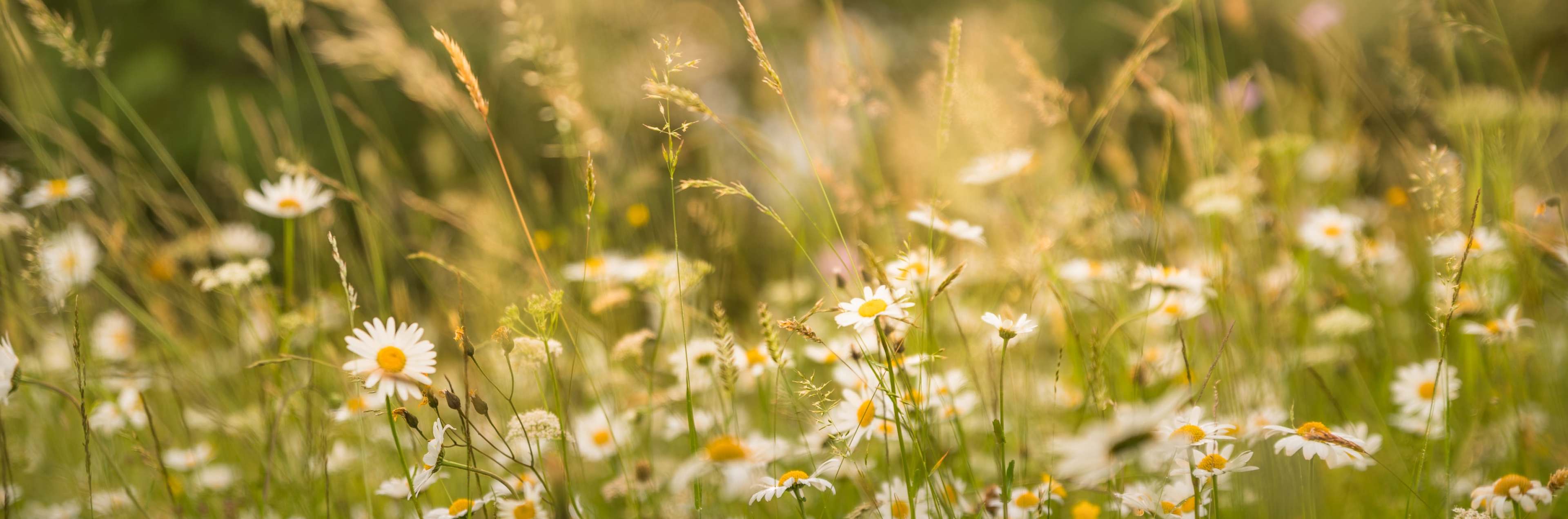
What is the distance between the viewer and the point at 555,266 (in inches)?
68.3

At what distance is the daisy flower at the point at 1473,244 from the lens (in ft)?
3.65

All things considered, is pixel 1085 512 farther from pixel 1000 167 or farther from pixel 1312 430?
pixel 1000 167

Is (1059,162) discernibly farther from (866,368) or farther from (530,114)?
(530,114)

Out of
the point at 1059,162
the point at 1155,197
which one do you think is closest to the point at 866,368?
the point at 1155,197

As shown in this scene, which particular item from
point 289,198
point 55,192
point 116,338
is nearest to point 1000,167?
point 289,198

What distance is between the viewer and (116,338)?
7.22 feet

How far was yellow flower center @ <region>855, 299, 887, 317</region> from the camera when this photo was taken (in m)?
0.86

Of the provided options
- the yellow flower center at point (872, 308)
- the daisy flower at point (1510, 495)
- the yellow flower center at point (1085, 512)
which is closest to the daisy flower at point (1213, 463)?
the yellow flower center at point (1085, 512)

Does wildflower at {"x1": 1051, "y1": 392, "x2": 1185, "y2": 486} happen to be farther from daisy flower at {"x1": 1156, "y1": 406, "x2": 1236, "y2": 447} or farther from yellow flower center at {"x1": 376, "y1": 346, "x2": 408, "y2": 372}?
yellow flower center at {"x1": 376, "y1": 346, "x2": 408, "y2": 372}

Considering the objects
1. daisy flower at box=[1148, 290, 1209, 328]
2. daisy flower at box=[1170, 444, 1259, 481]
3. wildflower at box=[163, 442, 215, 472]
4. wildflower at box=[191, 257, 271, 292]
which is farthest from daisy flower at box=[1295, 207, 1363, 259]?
wildflower at box=[163, 442, 215, 472]

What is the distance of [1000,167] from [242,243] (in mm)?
1896

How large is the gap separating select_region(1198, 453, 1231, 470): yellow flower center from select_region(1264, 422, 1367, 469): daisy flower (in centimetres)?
5

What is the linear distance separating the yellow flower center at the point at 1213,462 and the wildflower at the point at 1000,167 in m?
0.65

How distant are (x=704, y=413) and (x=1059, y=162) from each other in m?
1.81
